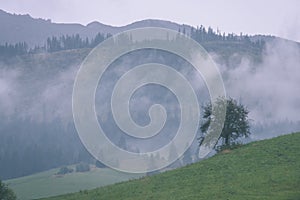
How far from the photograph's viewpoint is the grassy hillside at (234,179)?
43875mm

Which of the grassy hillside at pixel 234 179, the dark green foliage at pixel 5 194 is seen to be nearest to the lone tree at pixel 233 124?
the grassy hillside at pixel 234 179

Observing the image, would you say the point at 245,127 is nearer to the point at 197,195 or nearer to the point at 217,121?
the point at 217,121

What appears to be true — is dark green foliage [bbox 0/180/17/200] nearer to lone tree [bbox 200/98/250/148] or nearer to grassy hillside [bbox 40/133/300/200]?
grassy hillside [bbox 40/133/300/200]

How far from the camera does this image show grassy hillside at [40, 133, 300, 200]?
144ft

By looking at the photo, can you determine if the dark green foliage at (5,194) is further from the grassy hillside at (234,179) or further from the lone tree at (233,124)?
the lone tree at (233,124)

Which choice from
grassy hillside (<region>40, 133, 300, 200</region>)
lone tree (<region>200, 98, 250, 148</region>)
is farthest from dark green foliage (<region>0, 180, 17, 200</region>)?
lone tree (<region>200, 98, 250, 148</region>)

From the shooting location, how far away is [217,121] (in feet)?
249

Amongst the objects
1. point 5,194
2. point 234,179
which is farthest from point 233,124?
point 5,194

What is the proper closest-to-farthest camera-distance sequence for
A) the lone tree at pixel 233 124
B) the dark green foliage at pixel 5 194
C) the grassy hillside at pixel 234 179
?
the grassy hillside at pixel 234 179 → the dark green foliage at pixel 5 194 → the lone tree at pixel 233 124

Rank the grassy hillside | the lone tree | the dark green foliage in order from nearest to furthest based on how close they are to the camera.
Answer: the grassy hillside < the dark green foliage < the lone tree

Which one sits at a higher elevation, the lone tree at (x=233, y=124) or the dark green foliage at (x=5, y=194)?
the lone tree at (x=233, y=124)

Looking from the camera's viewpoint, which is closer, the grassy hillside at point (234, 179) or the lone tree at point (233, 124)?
the grassy hillside at point (234, 179)

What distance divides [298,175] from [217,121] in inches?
1177

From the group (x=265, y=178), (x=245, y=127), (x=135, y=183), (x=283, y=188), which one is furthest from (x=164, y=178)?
(x=245, y=127)
